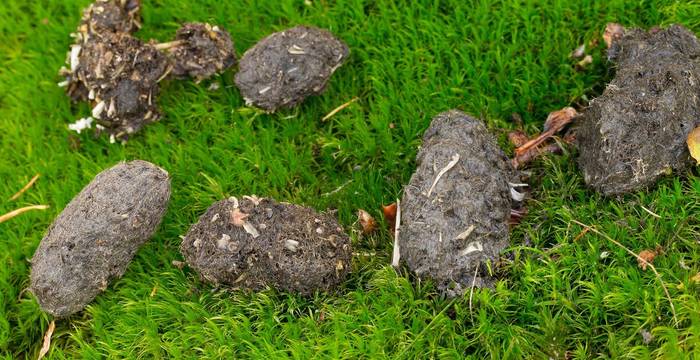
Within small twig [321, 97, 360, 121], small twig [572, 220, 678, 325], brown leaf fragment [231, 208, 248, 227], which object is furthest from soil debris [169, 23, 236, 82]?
small twig [572, 220, 678, 325]

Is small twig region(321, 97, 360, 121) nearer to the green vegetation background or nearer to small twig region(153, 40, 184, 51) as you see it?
the green vegetation background

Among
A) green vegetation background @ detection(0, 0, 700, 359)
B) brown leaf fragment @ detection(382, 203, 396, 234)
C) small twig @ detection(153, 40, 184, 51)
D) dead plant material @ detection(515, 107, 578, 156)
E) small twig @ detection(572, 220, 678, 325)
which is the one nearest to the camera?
small twig @ detection(572, 220, 678, 325)

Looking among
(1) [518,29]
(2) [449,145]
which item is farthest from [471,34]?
(2) [449,145]

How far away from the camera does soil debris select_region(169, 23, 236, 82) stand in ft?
14.1

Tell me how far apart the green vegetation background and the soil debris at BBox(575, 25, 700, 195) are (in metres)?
0.13

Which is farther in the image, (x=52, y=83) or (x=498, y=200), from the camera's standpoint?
(x=52, y=83)

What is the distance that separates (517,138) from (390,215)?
887 mm

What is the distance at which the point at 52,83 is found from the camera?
465cm

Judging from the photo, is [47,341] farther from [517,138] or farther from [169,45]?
[517,138]

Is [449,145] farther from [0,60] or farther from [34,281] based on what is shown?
[0,60]

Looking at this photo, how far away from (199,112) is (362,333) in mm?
1867

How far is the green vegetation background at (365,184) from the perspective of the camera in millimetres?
3266

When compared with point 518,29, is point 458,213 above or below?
below

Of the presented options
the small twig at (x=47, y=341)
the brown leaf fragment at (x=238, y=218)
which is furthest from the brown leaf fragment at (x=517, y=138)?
the small twig at (x=47, y=341)
